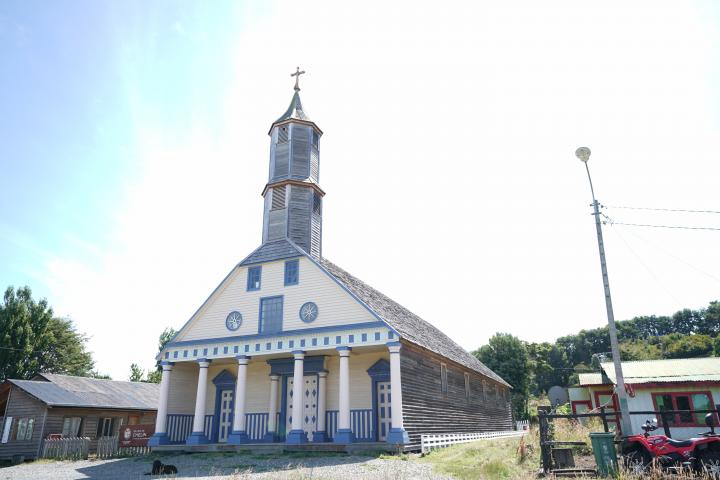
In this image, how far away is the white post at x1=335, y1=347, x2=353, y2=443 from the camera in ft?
59.0

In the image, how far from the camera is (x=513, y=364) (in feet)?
194

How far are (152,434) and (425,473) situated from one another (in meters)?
16.8

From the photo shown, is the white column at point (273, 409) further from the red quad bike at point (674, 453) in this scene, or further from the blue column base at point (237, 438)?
the red quad bike at point (674, 453)

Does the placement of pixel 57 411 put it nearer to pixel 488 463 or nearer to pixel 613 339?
pixel 488 463

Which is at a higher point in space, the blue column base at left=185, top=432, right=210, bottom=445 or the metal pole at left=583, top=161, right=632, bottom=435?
the metal pole at left=583, top=161, right=632, bottom=435

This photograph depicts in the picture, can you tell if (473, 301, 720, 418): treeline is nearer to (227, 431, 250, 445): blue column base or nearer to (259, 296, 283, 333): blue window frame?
(259, 296, 283, 333): blue window frame

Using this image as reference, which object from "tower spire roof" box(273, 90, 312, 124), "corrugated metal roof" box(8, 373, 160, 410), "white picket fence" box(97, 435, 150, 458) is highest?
"tower spire roof" box(273, 90, 312, 124)

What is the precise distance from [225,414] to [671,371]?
77.8ft

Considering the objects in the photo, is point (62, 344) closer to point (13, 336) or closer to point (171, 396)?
point (13, 336)

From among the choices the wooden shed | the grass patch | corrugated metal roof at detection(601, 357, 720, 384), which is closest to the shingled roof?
the grass patch

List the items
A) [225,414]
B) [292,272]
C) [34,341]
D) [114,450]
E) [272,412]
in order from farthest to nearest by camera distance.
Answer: [34,341]
[225,414]
[114,450]
[272,412]
[292,272]

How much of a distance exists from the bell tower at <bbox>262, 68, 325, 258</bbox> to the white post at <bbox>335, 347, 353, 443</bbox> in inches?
236

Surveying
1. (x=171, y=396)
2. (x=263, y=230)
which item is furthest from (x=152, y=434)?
(x=263, y=230)

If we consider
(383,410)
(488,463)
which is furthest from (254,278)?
(488,463)
